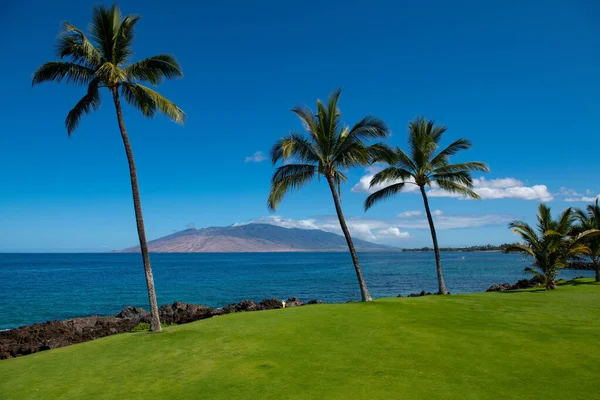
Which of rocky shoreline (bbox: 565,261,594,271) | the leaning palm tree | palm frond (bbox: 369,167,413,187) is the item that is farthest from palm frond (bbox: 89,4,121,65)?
rocky shoreline (bbox: 565,261,594,271)

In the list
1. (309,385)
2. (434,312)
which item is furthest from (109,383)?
(434,312)

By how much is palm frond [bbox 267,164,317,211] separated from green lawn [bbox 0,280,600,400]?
279 inches

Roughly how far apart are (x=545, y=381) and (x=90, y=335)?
1400 cm

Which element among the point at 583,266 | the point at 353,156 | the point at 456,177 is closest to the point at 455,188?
the point at 456,177

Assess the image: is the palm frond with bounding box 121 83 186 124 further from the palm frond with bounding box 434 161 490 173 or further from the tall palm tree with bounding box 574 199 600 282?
the tall palm tree with bounding box 574 199 600 282

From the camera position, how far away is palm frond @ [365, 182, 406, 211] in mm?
21188

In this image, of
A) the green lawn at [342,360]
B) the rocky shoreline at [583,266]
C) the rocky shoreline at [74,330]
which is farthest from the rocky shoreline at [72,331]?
the rocky shoreline at [583,266]

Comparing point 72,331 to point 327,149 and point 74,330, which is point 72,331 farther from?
point 327,149

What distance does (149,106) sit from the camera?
12938 mm

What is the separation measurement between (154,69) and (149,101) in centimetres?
109

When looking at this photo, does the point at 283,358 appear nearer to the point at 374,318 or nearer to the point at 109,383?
the point at 109,383

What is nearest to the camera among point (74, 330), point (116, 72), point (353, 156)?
point (116, 72)

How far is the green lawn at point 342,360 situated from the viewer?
6180 mm

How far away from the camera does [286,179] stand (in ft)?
59.3
